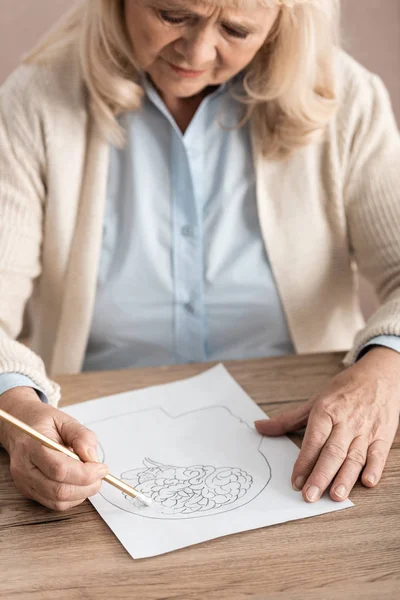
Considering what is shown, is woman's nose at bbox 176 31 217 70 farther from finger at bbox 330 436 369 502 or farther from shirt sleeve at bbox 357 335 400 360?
finger at bbox 330 436 369 502

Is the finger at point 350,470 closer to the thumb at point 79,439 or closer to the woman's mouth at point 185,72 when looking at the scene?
the thumb at point 79,439

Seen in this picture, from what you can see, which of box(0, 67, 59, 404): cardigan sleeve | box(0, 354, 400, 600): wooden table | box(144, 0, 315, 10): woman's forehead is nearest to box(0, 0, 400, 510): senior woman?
box(0, 67, 59, 404): cardigan sleeve

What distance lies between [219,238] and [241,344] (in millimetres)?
197

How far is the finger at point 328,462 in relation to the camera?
845 millimetres

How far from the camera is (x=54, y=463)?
2.68 ft

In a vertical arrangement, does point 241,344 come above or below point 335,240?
below

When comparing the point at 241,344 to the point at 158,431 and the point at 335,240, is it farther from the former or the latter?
the point at 158,431

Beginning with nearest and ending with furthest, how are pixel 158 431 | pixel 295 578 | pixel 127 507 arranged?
1. pixel 295 578
2. pixel 127 507
3. pixel 158 431

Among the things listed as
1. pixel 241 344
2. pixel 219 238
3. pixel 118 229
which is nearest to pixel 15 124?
pixel 118 229

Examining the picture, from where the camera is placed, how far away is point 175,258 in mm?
1310

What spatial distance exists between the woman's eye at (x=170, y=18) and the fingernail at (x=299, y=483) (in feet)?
2.02

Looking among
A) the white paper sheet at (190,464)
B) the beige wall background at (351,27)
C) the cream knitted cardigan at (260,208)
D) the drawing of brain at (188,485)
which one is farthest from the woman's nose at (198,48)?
the beige wall background at (351,27)

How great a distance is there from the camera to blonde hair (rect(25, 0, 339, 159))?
46.9 inches

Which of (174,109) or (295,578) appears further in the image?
(174,109)
